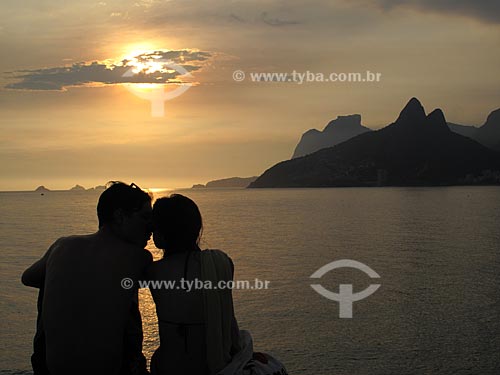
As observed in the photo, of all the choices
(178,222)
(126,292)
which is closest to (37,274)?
(126,292)

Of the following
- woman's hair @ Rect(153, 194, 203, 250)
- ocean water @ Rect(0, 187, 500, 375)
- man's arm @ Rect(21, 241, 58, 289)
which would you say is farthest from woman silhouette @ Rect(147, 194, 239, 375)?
ocean water @ Rect(0, 187, 500, 375)

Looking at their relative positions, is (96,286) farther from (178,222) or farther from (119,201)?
(178,222)

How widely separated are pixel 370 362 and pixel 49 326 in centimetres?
1058

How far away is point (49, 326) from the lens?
434cm

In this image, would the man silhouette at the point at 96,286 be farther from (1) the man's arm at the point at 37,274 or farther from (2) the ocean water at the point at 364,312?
(2) the ocean water at the point at 364,312

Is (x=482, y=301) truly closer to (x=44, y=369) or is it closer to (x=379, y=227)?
(x=44, y=369)

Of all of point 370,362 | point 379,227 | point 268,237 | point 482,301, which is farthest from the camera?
point 379,227

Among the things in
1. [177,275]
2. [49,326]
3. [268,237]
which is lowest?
[268,237]

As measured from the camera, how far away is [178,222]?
425 centimetres

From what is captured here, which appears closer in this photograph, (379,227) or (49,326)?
(49,326)

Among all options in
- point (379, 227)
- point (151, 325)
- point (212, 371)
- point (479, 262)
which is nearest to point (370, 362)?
point (151, 325)

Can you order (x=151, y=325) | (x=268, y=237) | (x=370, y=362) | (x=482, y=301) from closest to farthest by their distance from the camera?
(x=370, y=362)
(x=151, y=325)
(x=482, y=301)
(x=268, y=237)

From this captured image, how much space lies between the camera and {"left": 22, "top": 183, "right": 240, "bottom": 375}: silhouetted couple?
4203mm

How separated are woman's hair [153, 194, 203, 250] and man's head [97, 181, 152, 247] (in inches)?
4.7
